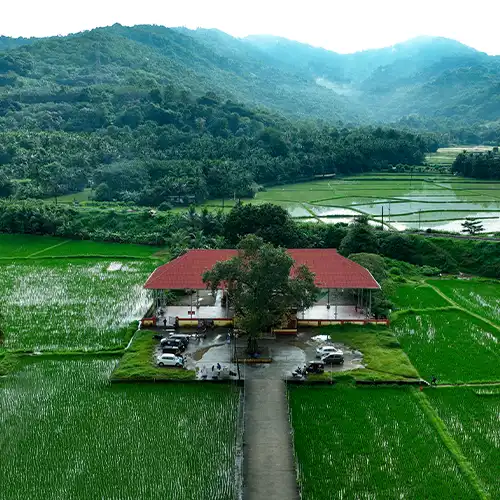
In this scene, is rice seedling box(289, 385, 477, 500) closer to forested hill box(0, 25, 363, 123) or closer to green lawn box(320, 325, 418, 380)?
green lawn box(320, 325, 418, 380)

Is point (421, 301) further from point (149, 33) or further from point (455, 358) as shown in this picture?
point (149, 33)

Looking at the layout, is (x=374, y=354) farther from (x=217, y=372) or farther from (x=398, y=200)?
(x=398, y=200)

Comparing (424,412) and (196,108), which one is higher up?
(196,108)

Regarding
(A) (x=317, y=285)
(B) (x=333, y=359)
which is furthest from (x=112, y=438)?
(A) (x=317, y=285)

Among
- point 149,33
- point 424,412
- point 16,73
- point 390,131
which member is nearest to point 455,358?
point 424,412

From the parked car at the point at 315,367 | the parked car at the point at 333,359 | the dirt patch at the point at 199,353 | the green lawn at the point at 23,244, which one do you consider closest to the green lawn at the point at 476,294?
the parked car at the point at 333,359

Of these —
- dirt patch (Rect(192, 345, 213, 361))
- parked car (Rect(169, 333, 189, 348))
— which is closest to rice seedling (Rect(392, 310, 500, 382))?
dirt patch (Rect(192, 345, 213, 361))
